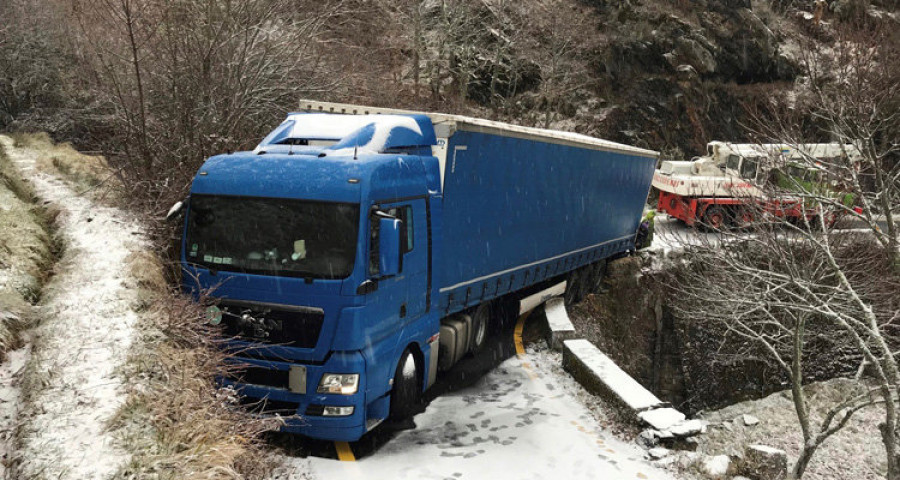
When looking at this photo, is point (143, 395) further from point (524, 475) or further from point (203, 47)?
point (203, 47)

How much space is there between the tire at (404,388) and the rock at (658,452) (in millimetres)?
3151

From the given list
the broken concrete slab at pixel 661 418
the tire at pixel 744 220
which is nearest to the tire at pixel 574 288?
the tire at pixel 744 220

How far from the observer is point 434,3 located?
3681cm

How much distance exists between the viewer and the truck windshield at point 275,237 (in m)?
6.86

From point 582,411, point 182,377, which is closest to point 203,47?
point 182,377

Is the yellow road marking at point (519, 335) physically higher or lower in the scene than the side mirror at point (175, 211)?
lower

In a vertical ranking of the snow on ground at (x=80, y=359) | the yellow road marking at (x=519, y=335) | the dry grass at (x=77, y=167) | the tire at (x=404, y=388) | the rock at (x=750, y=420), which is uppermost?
the dry grass at (x=77, y=167)

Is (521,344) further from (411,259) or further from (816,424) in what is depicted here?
(816,424)

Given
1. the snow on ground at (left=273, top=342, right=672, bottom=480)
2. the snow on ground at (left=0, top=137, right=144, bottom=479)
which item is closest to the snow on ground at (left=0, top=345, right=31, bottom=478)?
the snow on ground at (left=0, top=137, right=144, bottom=479)

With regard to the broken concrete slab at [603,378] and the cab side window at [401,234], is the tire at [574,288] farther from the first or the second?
the cab side window at [401,234]

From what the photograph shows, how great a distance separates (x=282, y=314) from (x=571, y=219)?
352 inches

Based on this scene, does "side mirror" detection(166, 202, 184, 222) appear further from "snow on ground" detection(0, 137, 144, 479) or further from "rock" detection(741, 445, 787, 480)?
"rock" detection(741, 445, 787, 480)

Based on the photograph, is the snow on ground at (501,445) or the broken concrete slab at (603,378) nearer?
the snow on ground at (501,445)

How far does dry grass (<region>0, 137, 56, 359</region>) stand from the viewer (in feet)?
22.7
